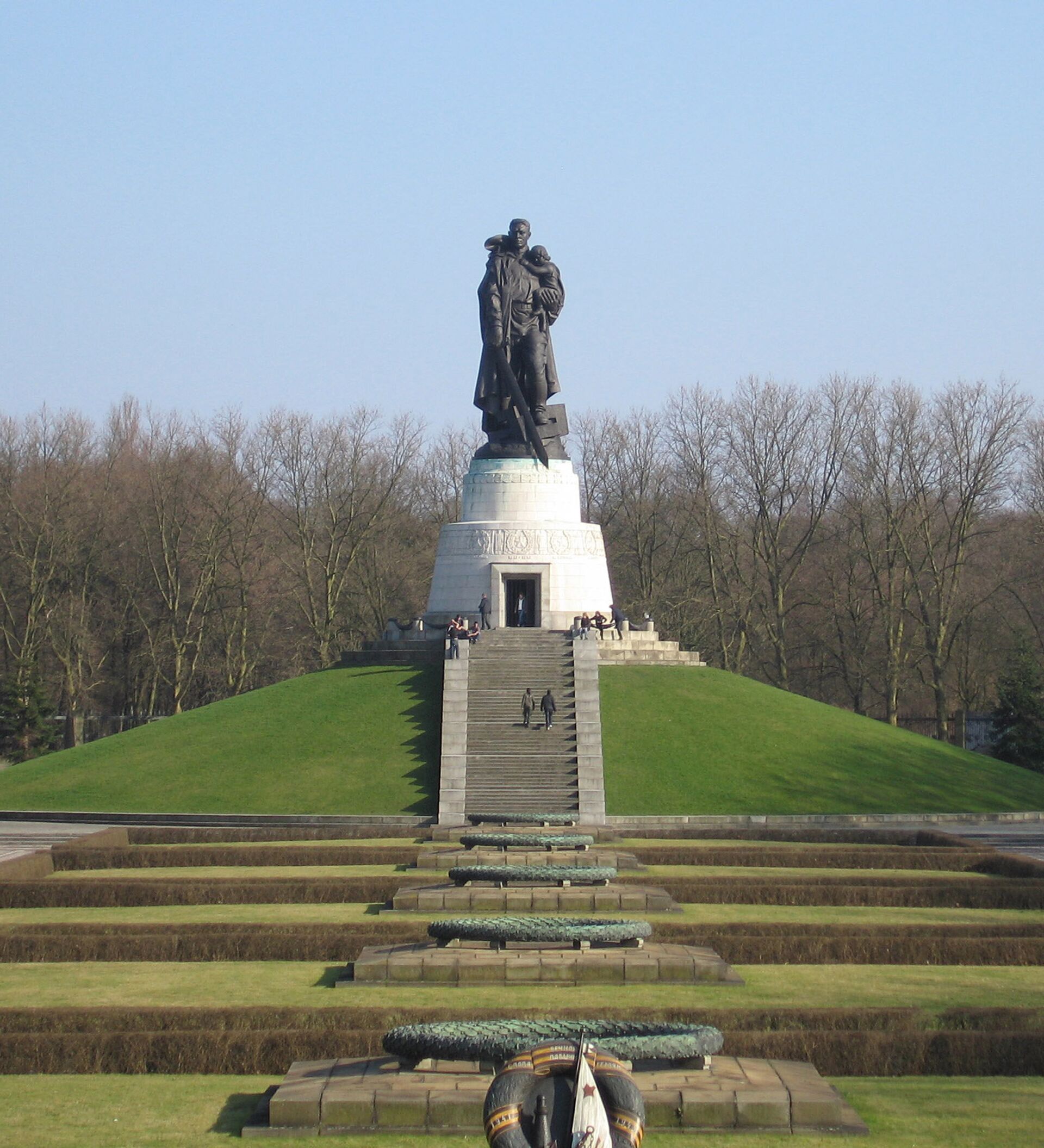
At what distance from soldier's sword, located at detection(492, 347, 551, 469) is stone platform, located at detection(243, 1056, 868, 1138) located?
125 ft

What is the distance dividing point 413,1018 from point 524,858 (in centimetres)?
1186

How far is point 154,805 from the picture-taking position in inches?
1538

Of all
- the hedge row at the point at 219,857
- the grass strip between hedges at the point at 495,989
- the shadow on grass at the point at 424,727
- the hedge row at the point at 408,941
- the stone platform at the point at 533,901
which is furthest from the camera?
the shadow on grass at the point at 424,727

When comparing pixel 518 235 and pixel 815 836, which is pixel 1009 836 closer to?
pixel 815 836

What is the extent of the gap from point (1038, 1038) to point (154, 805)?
28335mm

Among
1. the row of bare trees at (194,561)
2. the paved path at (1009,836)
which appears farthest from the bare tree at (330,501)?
the paved path at (1009,836)

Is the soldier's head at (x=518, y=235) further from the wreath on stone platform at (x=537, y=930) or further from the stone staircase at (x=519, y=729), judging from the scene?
the wreath on stone platform at (x=537, y=930)

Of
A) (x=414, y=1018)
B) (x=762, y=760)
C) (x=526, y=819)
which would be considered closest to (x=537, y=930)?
(x=414, y=1018)

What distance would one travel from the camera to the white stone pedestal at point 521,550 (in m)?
48.6

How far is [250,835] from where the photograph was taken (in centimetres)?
3281

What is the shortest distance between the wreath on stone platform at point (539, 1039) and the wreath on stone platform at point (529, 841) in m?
14.5

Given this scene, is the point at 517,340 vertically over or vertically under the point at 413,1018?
over

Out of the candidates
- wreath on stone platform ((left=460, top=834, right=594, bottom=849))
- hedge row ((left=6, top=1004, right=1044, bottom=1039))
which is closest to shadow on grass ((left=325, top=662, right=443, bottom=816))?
wreath on stone platform ((left=460, top=834, right=594, bottom=849))

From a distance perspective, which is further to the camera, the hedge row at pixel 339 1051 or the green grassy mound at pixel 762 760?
the green grassy mound at pixel 762 760
